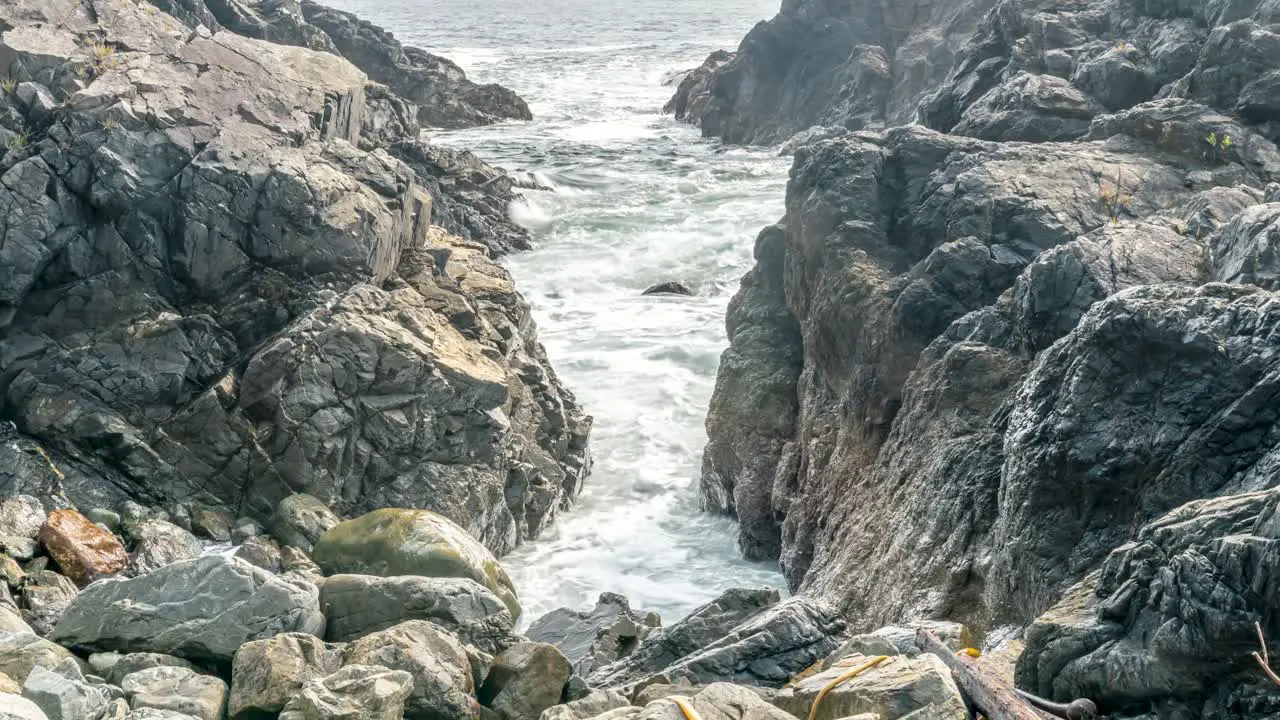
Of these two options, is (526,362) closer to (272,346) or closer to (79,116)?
(272,346)

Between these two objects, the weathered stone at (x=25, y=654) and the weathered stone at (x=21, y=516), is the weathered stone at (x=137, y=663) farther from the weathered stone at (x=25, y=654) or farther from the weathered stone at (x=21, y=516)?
the weathered stone at (x=21, y=516)

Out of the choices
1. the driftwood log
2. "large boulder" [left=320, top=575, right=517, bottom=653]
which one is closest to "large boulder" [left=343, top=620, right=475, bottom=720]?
"large boulder" [left=320, top=575, right=517, bottom=653]

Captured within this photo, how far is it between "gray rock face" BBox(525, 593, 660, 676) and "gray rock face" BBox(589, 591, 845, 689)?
1.78ft

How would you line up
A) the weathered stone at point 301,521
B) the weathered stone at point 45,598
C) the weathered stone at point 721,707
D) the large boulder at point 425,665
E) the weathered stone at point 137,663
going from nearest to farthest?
1. the weathered stone at point 721,707
2. the large boulder at point 425,665
3. the weathered stone at point 137,663
4. the weathered stone at point 45,598
5. the weathered stone at point 301,521

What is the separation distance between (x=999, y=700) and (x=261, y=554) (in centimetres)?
832

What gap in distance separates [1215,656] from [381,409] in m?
9.97

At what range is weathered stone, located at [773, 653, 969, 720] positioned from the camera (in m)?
6.25

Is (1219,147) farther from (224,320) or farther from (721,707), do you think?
Result: (224,320)

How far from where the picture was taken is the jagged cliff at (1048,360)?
6523 mm

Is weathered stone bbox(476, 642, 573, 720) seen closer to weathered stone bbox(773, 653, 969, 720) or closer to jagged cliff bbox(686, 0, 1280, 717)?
weathered stone bbox(773, 653, 969, 720)

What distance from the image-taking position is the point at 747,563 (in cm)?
1438

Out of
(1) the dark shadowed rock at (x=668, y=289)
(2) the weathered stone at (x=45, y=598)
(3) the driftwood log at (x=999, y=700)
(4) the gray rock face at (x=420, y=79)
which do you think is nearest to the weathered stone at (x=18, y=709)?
(2) the weathered stone at (x=45, y=598)

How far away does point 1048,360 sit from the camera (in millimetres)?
9148

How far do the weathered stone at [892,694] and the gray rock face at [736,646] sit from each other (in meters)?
1.00
